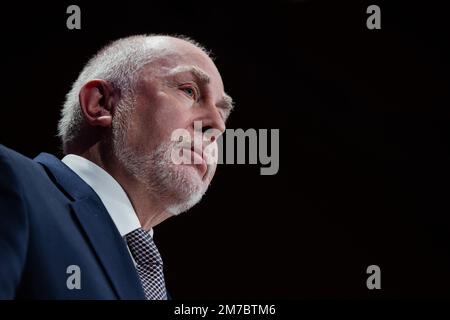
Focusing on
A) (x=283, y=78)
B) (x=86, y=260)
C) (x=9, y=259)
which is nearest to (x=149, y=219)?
(x=86, y=260)

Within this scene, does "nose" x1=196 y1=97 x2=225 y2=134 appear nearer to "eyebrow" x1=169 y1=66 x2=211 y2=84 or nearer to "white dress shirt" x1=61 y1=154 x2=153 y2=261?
"eyebrow" x1=169 y1=66 x2=211 y2=84

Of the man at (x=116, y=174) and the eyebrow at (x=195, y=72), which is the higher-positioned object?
the eyebrow at (x=195, y=72)

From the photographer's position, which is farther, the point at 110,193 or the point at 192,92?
the point at 192,92

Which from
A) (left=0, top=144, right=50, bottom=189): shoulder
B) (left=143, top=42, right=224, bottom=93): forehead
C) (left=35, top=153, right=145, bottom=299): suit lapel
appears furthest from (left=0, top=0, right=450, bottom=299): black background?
(left=0, top=144, right=50, bottom=189): shoulder

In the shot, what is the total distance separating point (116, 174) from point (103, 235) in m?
0.20

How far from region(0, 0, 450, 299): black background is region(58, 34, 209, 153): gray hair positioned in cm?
54

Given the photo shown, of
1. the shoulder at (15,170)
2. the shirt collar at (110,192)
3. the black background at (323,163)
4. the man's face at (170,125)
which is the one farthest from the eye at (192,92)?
the black background at (323,163)

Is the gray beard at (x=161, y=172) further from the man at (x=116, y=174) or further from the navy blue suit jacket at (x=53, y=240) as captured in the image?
the navy blue suit jacket at (x=53, y=240)

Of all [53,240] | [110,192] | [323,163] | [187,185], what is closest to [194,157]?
[187,185]

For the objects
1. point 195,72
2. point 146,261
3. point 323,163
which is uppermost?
point 195,72

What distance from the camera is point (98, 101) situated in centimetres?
119

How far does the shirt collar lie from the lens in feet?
3.50

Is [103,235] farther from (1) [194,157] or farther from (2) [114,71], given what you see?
(2) [114,71]

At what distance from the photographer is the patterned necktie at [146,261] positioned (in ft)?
3.49
